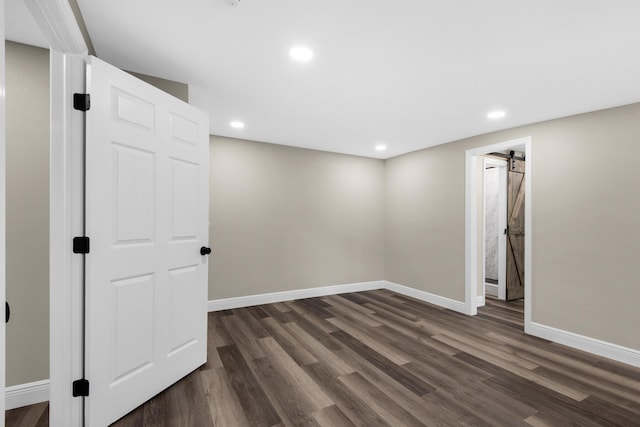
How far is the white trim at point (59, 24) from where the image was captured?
1.26 meters

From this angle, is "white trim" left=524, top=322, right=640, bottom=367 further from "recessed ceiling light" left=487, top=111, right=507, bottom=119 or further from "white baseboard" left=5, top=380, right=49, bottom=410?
"white baseboard" left=5, top=380, right=49, bottom=410

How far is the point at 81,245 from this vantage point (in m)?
1.61

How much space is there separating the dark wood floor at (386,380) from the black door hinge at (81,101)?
1.92 m

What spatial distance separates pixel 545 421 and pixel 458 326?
1.68m

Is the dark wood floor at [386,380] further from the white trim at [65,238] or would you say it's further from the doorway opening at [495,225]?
the doorway opening at [495,225]

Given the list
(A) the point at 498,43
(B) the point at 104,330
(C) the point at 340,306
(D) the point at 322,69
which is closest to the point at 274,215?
(C) the point at 340,306

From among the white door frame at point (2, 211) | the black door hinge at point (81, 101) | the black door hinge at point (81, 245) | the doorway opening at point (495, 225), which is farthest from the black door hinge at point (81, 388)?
the doorway opening at point (495, 225)

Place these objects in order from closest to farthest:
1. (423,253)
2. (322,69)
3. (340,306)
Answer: (322,69) < (340,306) < (423,253)

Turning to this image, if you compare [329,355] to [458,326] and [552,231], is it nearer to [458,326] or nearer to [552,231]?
[458,326]

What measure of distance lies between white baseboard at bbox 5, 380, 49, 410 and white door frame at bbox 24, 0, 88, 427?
598mm

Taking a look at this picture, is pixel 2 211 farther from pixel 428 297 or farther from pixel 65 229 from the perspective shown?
pixel 428 297

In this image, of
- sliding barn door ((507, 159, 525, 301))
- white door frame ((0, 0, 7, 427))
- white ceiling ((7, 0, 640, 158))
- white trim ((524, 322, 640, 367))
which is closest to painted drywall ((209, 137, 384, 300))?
white ceiling ((7, 0, 640, 158))

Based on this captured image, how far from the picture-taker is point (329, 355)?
2.73m

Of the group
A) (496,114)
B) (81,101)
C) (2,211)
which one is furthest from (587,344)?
(81,101)
